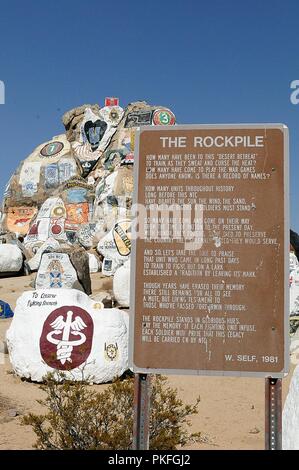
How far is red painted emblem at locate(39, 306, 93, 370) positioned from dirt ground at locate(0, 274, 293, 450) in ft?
1.60

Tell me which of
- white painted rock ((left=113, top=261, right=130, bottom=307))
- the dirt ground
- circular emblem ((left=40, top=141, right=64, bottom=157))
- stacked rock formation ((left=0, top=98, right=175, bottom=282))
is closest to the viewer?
the dirt ground

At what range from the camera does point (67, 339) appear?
7398mm

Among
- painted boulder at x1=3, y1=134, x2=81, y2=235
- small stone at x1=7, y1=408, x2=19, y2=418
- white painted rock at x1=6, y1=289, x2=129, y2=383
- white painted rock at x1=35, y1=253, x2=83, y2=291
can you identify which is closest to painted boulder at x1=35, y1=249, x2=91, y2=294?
white painted rock at x1=35, y1=253, x2=83, y2=291

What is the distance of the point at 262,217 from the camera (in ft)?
10.3

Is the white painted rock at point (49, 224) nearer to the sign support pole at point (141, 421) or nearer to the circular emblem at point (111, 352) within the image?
Result: the circular emblem at point (111, 352)

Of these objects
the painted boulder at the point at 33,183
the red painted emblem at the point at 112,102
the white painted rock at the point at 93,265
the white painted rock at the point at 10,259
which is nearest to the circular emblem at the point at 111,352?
the white painted rock at the point at 93,265

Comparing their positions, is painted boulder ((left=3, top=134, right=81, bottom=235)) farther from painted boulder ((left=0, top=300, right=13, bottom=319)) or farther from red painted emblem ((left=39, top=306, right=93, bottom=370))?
red painted emblem ((left=39, top=306, right=93, bottom=370))

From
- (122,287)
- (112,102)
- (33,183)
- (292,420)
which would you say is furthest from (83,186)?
(292,420)

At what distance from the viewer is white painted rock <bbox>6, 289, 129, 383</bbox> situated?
735 cm

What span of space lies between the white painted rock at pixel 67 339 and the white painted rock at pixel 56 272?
7467 mm

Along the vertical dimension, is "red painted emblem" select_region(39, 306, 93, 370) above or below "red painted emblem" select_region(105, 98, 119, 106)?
below

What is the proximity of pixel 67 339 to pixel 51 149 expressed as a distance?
32.9 meters

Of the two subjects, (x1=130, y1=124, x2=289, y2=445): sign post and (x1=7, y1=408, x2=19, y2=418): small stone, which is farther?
(x1=7, y1=408, x2=19, y2=418): small stone
